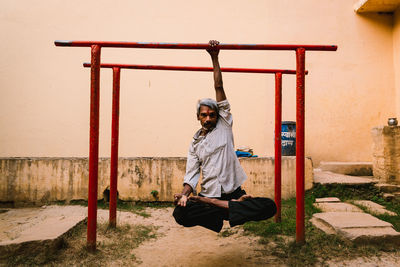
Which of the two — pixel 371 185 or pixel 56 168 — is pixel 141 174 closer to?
pixel 56 168

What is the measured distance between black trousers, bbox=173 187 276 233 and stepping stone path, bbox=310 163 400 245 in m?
1.04

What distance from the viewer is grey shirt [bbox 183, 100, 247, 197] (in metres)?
2.20

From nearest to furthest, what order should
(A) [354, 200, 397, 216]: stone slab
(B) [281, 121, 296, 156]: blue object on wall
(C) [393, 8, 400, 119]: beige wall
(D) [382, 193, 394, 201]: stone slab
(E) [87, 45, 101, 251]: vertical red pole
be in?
(E) [87, 45, 101, 251]: vertical red pole
(A) [354, 200, 397, 216]: stone slab
(D) [382, 193, 394, 201]: stone slab
(B) [281, 121, 296, 156]: blue object on wall
(C) [393, 8, 400, 119]: beige wall

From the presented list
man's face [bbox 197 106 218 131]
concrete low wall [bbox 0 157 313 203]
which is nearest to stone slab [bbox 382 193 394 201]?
concrete low wall [bbox 0 157 313 203]

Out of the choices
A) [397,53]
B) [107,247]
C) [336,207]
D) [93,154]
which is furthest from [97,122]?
[397,53]

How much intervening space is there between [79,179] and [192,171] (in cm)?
251

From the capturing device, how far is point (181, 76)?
5461 millimetres

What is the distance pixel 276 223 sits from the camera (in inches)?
122

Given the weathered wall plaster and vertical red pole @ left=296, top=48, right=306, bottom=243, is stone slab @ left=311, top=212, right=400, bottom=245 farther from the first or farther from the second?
the weathered wall plaster

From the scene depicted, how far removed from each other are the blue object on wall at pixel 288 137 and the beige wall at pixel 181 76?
3.34 feet

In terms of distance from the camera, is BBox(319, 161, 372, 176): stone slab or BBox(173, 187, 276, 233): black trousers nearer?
BBox(173, 187, 276, 233): black trousers

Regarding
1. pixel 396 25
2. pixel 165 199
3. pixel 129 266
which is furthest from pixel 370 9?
pixel 129 266

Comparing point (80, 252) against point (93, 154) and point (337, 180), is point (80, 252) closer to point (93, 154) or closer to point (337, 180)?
point (93, 154)

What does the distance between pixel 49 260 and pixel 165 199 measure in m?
2.00
